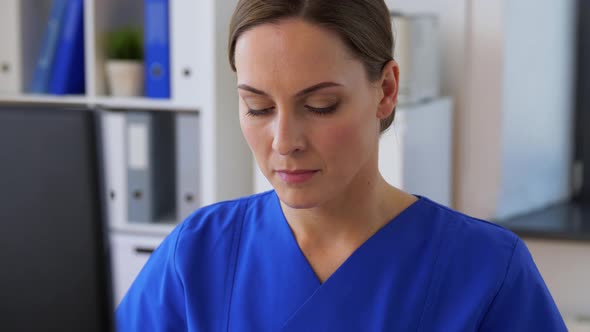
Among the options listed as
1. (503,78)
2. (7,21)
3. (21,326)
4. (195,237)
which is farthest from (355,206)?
(7,21)

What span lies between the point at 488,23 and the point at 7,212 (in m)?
1.93

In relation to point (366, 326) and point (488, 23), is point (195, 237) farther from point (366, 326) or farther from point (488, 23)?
point (488, 23)

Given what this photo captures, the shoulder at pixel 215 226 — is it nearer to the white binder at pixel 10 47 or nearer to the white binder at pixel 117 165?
the white binder at pixel 117 165

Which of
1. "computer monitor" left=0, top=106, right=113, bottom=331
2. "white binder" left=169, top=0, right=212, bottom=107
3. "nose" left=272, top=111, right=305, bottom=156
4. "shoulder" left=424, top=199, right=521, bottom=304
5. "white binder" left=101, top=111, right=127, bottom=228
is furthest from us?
"white binder" left=101, top=111, right=127, bottom=228

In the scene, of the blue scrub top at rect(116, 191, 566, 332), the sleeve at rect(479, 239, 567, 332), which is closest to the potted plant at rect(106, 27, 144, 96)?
the blue scrub top at rect(116, 191, 566, 332)

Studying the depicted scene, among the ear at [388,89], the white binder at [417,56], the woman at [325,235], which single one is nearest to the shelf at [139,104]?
the white binder at [417,56]

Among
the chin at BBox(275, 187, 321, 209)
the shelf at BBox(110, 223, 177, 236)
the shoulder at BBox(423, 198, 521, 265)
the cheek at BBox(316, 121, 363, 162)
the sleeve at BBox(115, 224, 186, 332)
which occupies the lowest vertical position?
the shelf at BBox(110, 223, 177, 236)

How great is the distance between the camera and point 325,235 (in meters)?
1.17

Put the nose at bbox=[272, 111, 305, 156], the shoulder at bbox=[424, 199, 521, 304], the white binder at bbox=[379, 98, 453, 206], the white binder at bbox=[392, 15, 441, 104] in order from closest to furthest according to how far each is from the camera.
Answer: the nose at bbox=[272, 111, 305, 156] → the shoulder at bbox=[424, 199, 521, 304] → the white binder at bbox=[379, 98, 453, 206] → the white binder at bbox=[392, 15, 441, 104]

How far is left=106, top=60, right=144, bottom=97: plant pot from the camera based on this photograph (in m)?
2.31

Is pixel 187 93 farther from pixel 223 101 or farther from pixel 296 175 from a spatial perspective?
pixel 296 175

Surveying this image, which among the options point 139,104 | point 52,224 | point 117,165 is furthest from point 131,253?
point 52,224

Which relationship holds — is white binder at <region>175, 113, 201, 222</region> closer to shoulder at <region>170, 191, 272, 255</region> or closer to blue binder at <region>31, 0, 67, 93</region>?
blue binder at <region>31, 0, 67, 93</region>

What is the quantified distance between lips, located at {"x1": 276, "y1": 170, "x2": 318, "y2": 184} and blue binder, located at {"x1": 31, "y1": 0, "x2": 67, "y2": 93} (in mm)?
1540
